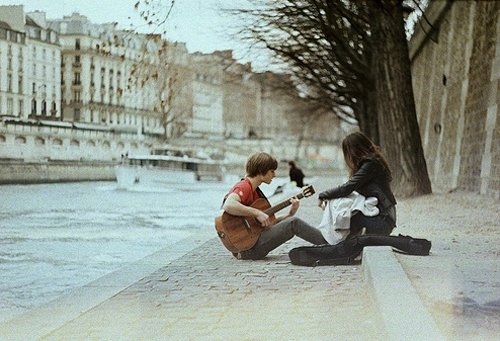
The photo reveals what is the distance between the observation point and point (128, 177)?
31.2 feet

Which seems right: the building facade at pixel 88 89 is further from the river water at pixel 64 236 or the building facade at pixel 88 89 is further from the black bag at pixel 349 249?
the black bag at pixel 349 249

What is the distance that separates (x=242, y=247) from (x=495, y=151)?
20.2ft

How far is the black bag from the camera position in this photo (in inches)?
251

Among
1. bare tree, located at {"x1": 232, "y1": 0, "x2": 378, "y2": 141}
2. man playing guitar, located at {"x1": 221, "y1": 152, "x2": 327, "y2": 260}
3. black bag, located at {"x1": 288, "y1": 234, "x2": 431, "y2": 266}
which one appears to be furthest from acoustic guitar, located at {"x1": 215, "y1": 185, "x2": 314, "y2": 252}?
bare tree, located at {"x1": 232, "y1": 0, "x2": 378, "y2": 141}

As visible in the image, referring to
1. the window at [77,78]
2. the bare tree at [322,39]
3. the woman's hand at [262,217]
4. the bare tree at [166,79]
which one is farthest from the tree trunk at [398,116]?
the window at [77,78]

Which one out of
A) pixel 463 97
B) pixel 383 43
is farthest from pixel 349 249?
pixel 463 97

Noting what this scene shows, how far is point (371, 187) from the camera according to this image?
644cm

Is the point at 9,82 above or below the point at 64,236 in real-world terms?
above

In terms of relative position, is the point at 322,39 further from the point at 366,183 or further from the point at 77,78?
the point at 77,78

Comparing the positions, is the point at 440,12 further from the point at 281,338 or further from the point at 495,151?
the point at 281,338

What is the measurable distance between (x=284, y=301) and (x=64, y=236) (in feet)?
9.50

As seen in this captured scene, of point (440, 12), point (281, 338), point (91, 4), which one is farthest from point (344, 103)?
point (281, 338)

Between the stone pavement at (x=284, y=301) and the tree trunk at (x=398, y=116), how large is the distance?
624 centimetres

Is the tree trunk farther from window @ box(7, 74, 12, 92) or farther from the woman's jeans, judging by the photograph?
window @ box(7, 74, 12, 92)
